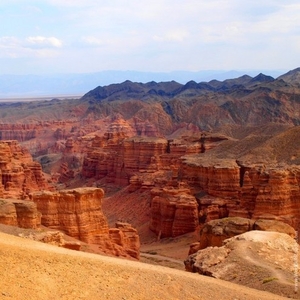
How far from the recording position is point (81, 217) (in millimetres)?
36656

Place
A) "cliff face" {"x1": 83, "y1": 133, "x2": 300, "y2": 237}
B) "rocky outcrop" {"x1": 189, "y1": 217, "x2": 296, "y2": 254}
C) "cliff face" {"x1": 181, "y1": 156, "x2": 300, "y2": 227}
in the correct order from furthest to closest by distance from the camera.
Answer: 1. "cliff face" {"x1": 83, "y1": 133, "x2": 300, "y2": 237}
2. "cliff face" {"x1": 181, "y1": 156, "x2": 300, "y2": 227}
3. "rocky outcrop" {"x1": 189, "y1": 217, "x2": 296, "y2": 254}

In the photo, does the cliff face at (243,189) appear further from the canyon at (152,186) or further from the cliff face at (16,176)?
the cliff face at (16,176)

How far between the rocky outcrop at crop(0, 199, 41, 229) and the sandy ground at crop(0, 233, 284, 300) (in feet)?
38.6

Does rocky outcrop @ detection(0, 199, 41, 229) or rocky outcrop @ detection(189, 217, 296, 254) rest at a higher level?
rocky outcrop @ detection(0, 199, 41, 229)

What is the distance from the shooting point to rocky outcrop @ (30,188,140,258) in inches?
1419

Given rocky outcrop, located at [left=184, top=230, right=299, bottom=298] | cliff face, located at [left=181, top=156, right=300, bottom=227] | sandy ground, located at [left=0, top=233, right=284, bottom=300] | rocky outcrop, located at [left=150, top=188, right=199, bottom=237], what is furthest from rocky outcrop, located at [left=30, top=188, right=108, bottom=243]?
sandy ground, located at [left=0, top=233, right=284, bottom=300]

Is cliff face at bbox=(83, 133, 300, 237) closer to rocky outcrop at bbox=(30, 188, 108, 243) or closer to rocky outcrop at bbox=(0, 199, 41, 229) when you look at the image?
rocky outcrop at bbox=(30, 188, 108, 243)

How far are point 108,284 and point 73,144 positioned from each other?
9126cm

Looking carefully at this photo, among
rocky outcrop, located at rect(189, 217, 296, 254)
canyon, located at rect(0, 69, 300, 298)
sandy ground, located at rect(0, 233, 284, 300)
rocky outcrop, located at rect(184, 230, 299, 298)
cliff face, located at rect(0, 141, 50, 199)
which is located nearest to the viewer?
sandy ground, located at rect(0, 233, 284, 300)

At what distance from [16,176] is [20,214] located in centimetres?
2704

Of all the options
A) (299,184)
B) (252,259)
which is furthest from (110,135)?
(252,259)

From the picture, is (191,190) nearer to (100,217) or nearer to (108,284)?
(100,217)

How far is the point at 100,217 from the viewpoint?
37594 millimetres

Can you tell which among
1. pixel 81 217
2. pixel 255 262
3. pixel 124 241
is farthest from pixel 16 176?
pixel 255 262
